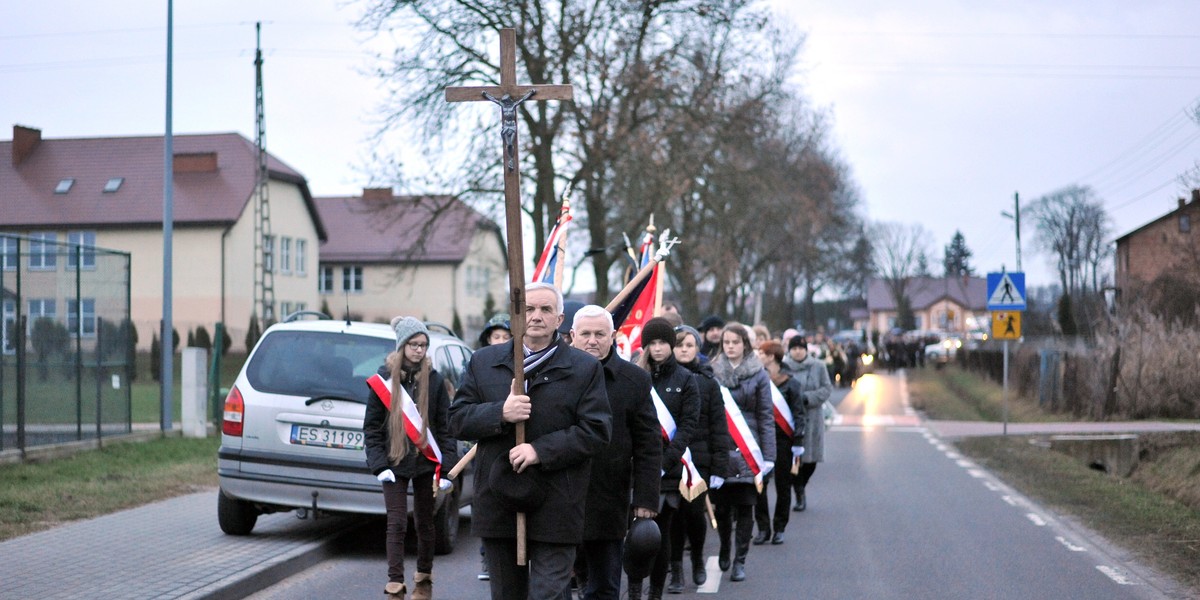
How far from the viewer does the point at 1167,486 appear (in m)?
15.3

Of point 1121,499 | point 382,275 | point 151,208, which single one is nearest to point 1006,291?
point 1121,499

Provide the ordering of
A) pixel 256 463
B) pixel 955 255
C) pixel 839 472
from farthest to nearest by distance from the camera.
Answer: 1. pixel 955 255
2. pixel 839 472
3. pixel 256 463

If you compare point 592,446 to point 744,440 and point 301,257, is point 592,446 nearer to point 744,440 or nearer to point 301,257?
point 744,440

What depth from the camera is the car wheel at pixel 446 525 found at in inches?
409

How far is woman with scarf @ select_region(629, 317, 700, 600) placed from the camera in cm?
793

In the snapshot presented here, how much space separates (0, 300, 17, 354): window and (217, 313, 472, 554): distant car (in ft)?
17.3

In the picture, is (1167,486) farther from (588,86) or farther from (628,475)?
(588,86)

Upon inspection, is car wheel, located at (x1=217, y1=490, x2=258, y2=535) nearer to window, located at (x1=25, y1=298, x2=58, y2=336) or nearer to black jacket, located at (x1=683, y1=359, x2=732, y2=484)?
black jacket, located at (x1=683, y1=359, x2=732, y2=484)

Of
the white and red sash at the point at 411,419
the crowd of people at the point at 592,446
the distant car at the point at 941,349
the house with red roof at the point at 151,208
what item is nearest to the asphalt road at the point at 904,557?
the crowd of people at the point at 592,446

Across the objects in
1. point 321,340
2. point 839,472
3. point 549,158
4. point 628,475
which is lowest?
point 839,472

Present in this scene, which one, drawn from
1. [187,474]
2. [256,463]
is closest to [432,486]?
[256,463]

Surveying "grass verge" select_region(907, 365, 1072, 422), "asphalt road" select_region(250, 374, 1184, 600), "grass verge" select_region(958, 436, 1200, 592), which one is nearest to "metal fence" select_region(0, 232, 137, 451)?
"asphalt road" select_region(250, 374, 1184, 600)

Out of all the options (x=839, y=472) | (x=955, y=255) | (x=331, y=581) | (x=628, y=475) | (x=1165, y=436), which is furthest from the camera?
(x=955, y=255)

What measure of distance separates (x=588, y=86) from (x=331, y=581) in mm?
19897
